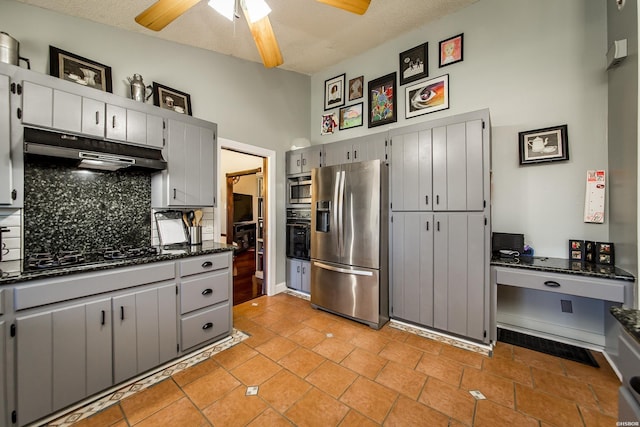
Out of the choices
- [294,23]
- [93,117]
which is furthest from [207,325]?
[294,23]

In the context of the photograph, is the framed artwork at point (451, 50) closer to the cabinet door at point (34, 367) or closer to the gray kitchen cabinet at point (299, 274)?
the gray kitchen cabinet at point (299, 274)

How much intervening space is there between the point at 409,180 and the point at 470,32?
1857 mm

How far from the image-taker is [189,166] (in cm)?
256

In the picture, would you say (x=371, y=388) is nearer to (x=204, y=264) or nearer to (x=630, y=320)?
(x=630, y=320)

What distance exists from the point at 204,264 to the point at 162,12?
1895mm

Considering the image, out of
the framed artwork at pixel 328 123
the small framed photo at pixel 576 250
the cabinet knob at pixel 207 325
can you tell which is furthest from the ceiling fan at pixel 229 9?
the small framed photo at pixel 576 250

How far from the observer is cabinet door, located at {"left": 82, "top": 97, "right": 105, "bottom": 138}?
1.94 metres

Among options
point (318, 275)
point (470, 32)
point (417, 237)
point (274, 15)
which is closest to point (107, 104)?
point (274, 15)

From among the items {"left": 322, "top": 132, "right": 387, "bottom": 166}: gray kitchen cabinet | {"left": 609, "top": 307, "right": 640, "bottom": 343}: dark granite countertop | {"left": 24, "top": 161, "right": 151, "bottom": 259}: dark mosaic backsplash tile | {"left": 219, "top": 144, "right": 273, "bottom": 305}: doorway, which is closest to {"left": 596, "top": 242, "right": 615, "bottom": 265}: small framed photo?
{"left": 609, "top": 307, "right": 640, "bottom": 343}: dark granite countertop

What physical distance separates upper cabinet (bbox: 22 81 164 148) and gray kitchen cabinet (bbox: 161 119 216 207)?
16cm

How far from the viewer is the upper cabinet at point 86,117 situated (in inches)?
68.2

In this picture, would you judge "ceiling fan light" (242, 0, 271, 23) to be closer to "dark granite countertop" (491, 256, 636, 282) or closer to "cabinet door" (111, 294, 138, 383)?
"cabinet door" (111, 294, 138, 383)

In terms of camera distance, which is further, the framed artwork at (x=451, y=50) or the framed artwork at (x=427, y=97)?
the framed artwork at (x=427, y=97)

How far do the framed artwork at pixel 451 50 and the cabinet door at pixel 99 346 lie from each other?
4.07 m
